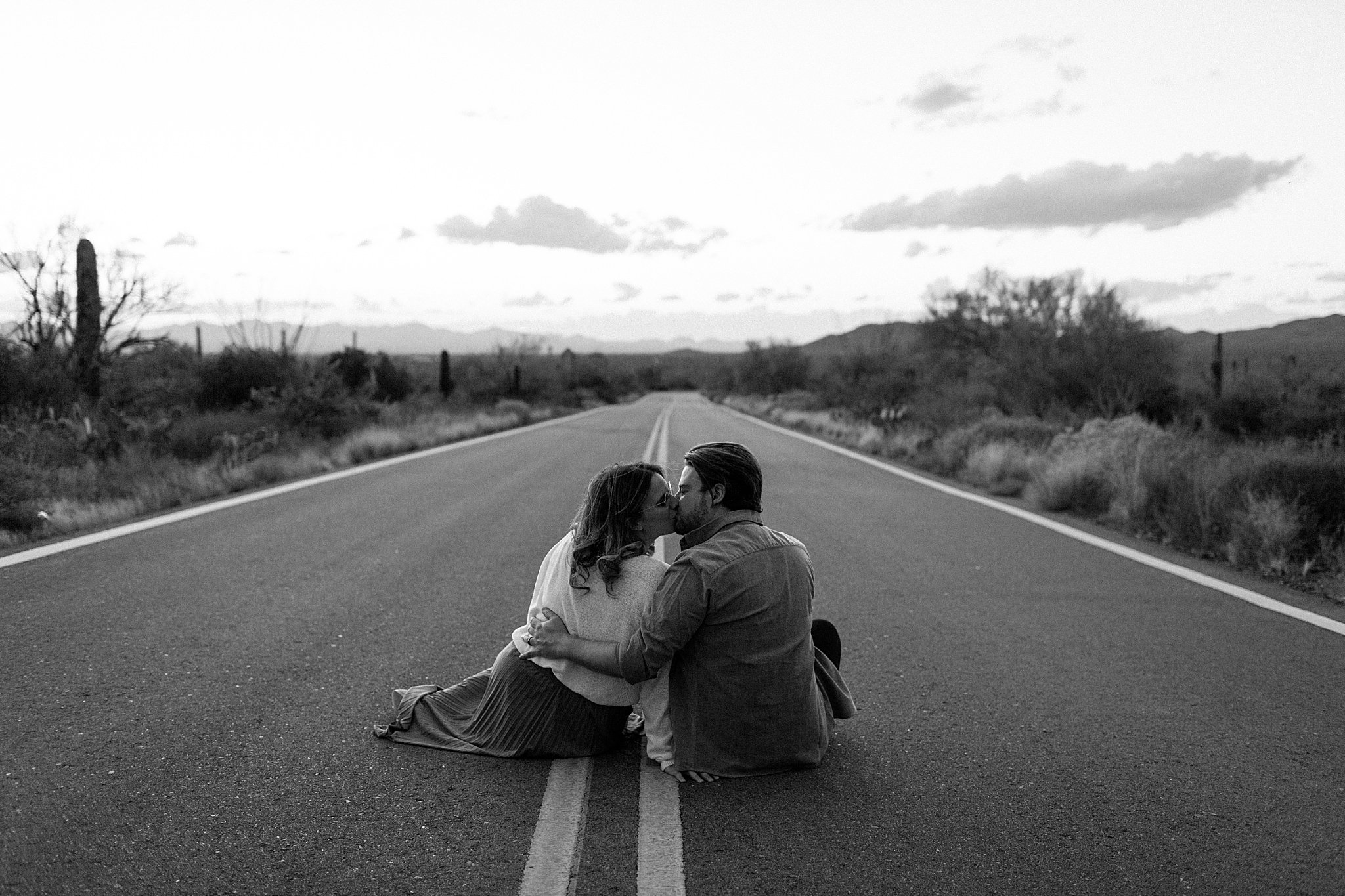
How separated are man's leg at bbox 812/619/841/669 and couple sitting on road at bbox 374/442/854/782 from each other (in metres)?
0.33

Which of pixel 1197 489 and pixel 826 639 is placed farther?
pixel 1197 489

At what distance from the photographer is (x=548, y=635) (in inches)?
176

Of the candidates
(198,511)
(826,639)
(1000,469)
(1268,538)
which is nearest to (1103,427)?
(1000,469)

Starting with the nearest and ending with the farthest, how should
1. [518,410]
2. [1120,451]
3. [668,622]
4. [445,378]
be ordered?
[668,622], [1120,451], [518,410], [445,378]

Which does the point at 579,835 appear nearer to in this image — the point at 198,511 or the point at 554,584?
the point at 554,584

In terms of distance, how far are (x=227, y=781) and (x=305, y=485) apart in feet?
38.1

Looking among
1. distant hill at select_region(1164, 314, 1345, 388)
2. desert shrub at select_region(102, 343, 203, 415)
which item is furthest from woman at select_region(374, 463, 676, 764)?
distant hill at select_region(1164, 314, 1345, 388)

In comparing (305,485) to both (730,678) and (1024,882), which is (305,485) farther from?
(1024,882)

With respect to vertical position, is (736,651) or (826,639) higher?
(736,651)

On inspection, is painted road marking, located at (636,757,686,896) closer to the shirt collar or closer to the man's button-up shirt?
the man's button-up shirt

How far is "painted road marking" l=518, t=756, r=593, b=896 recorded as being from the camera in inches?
137

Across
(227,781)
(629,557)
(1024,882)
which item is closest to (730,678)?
(629,557)

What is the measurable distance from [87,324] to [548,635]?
2302 centimetres

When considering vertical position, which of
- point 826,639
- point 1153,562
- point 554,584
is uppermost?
point 554,584
